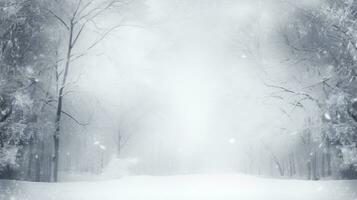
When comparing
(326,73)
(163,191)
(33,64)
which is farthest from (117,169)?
(326,73)

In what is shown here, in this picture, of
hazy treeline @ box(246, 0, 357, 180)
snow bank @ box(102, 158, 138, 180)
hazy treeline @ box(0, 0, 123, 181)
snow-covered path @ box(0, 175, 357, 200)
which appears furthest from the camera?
snow bank @ box(102, 158, 138, 180)

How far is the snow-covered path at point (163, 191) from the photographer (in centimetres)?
1652

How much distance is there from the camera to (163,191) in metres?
18.9

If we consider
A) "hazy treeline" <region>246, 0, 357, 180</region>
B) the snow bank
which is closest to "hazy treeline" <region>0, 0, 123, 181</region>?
"hazy treeline" <region>246, 0, 357, 180</region>

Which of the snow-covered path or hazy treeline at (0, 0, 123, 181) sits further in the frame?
hazy treeline at (0, 0, 123, 181)

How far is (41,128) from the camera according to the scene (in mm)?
21453

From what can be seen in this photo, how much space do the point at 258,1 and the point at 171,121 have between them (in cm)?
3624

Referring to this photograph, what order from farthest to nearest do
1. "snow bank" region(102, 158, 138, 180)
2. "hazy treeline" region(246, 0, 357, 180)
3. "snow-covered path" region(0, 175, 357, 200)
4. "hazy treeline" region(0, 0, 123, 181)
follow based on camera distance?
"snow bank" region(102, 158, 138, 180)
"hazy treeline" region(0, 0, 123, 181)
"hazy treeline" region(246, 0, 357, 180)
"snow-covered path" region(0, 175, 357, 200)

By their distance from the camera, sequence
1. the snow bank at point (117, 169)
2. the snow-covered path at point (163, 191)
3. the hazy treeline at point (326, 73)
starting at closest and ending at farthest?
the snow-covered path at point (163, 191), the hazy treeline at point (326, 73), the snow bank at point (117, 169)

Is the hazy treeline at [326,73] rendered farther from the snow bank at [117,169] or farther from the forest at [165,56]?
the snow bank at [117,169]

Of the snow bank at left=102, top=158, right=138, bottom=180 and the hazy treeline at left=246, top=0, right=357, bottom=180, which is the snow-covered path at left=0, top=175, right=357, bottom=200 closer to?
the hazy treeline at left=246, top=0, right=357, bottom=180

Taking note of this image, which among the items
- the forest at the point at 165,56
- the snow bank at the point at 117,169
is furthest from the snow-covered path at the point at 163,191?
the snow bank at the point at 117,169

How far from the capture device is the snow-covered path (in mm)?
16516

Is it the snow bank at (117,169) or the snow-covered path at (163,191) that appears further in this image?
the snow bank at (117,169)
